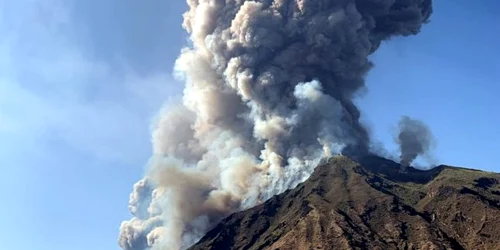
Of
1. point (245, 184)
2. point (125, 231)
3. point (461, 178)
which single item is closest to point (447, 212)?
point (461, 178)

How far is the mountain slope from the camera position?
118 meters

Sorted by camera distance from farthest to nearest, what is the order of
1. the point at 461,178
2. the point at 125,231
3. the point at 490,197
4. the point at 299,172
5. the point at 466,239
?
1. the point at 125,231
2. the point at 299,172
3. the point at 461,178
4. the point at 490,197
5. the point at 466,239

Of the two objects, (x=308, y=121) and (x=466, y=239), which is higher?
(x=308, y=121)

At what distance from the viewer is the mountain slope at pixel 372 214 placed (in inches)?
4641

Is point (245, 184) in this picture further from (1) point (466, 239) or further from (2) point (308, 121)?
(1) point (466, 239)

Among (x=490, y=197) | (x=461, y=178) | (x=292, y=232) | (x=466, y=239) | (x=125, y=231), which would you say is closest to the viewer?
(x=466, y=239)

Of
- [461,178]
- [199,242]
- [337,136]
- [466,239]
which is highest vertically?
[337,136]

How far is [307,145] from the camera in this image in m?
157

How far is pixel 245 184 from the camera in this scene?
160 meters

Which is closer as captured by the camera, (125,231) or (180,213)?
(180,213)

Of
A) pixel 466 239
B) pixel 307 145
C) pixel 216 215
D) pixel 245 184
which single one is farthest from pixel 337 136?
pixel 466 239

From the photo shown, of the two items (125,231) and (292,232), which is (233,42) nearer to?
(292,232)

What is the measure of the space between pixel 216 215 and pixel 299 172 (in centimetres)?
2451

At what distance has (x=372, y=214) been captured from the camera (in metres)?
131
